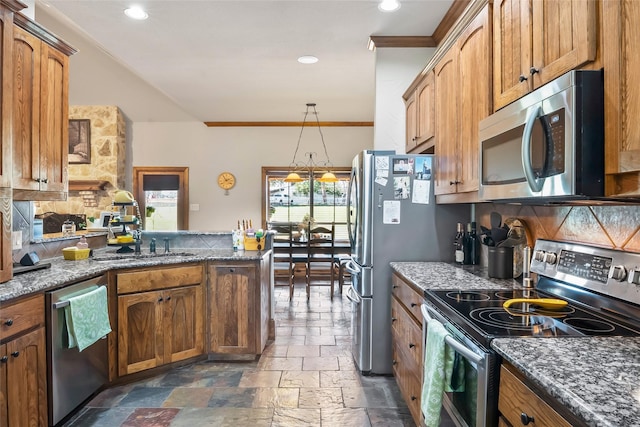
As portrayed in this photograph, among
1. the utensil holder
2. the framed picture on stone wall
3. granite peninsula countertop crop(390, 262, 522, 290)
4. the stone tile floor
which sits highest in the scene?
the framed picture on stone wall

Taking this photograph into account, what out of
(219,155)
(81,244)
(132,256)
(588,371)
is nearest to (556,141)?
(588,371)

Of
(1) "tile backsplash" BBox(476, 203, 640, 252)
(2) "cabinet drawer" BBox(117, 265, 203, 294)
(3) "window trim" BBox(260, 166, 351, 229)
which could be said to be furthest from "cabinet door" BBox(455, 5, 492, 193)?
(3) "window trim" BBox(260, 166, 351, 229)

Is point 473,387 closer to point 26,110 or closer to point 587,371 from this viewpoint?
point 587,371

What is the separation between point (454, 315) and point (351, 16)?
2.38 meters

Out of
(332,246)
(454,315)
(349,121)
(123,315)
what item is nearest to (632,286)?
(454,315)

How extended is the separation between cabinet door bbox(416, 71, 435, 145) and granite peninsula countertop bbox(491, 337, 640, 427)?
1.86 m

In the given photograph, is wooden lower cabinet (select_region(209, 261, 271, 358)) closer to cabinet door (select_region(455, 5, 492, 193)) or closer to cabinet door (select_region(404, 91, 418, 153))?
cabinet door (select_region(404, 91, 418, 153))

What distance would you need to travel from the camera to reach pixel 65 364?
213 centimetres

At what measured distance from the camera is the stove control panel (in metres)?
1.35

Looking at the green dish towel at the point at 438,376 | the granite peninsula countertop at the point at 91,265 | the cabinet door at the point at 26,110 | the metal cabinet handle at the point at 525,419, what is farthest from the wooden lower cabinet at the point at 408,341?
the cabinet door at the point at 26,110

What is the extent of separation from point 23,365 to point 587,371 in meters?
2.23

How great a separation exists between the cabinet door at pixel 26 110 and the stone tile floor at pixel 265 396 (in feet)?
4.66

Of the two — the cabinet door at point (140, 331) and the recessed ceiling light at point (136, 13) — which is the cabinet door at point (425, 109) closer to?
the recessed ceiling light at point (136, 13)

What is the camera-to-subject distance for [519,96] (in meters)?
1.57
